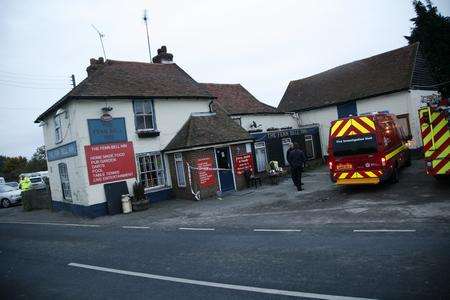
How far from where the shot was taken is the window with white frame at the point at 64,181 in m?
19.7

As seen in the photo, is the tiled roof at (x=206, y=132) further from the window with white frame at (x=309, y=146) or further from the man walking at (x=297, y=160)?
the window with white frame at (x=309, y=146)

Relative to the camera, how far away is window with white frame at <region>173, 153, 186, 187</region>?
19.0 m

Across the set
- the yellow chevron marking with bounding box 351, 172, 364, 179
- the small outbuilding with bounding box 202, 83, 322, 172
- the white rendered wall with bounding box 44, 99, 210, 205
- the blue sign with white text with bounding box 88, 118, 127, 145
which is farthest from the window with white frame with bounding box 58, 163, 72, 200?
the yellow chevron marking with bounding box 351, 172, 364, 179

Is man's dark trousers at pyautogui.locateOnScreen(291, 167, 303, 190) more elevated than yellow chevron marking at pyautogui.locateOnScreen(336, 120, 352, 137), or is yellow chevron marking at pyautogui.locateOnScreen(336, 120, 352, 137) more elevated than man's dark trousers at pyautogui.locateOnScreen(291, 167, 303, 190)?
yellow chevron marking at pyautogui.locateOnScreen(336, 120, 352, 137)

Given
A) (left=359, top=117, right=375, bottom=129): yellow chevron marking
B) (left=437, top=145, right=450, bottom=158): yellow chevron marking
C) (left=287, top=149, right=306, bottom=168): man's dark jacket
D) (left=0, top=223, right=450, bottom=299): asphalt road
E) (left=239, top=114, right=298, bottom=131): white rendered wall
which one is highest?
(left=239, top=114, right=298, bottom=131): white rendered wall

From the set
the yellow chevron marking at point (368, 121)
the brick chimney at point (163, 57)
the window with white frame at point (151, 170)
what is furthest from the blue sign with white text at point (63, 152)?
the yellow chevron marking at point (368, 121)

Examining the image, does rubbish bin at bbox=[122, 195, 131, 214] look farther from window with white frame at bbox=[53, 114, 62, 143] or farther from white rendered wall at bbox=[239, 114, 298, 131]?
white rendered wall at bbox=[239, 114, 298, 131]

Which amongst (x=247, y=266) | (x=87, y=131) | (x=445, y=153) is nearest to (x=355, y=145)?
(x=445, y=153)

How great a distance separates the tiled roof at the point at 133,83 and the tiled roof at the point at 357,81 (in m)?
11.8

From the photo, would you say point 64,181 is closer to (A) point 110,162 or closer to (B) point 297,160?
(A) point 110,162

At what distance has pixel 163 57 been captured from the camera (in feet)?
80.4

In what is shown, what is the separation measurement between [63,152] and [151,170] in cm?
469

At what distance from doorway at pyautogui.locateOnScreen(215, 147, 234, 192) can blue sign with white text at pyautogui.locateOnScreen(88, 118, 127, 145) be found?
496cm

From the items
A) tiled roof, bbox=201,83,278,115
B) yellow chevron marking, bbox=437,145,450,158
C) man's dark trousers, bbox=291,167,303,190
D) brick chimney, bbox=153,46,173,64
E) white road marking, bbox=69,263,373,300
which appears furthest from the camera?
tiled roof, bbox=201,83,278,115
